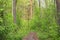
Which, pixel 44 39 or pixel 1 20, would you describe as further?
pixel 44 39

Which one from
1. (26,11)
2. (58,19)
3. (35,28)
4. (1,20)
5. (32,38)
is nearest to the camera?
(32,38)

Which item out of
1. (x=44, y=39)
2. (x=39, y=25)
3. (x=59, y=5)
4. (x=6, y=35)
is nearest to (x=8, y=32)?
(x=6, y=35)

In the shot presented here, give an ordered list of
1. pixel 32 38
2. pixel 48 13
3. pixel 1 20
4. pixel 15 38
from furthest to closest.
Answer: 1. pixel 48 13
2. pixel 15 38
3. pixel 1 20
4. pixel 32 38

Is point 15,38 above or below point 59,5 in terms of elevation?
below

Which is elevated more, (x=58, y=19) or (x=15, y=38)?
(x=58, y=19)

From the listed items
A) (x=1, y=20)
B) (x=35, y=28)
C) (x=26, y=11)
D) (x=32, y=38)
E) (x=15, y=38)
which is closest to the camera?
(x=32, y=38)

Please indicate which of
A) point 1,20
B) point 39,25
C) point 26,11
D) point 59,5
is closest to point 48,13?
point 39,25

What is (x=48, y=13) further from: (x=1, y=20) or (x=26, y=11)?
(x=26, y=11)

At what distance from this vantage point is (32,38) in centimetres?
555

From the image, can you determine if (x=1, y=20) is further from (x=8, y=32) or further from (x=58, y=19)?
(x=58, y=19)

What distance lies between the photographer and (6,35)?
342 inches

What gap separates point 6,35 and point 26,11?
23.6 metres

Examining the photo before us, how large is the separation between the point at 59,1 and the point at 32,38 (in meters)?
4.09

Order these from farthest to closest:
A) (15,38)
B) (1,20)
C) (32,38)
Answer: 1. (15,38)
2. (1,20)
3. (32,38)
